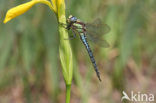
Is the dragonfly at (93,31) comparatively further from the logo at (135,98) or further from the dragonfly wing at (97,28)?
the logo at (135,98)

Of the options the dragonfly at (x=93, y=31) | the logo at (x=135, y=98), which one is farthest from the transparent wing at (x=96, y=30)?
the logo at (x=135, y=98)

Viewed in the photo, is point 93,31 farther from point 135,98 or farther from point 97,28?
point 135,98

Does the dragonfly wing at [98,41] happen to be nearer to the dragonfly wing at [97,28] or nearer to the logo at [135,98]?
the dragonfly wing at [97,28]

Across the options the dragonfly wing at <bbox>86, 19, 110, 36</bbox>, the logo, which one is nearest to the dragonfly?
the dragonfly wing at <bbox>86, 19, 110, 36</bbox>

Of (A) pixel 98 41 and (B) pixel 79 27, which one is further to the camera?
(A) pixel 98 41

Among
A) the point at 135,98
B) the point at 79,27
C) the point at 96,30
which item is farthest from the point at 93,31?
the point at 135,98

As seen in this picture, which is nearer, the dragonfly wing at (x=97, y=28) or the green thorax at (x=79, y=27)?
the green thorax at (x=79, y=27)

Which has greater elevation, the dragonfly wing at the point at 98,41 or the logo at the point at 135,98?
the dragonfly wing at the point at 98,41

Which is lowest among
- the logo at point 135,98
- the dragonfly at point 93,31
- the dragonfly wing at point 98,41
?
the logo at point 135,98

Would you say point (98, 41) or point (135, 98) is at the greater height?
point (98, 41)

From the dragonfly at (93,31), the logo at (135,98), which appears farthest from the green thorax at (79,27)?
the logo at (135,98)

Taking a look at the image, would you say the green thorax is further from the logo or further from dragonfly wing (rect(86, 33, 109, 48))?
the logo

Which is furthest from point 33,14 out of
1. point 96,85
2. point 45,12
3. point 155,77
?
point 155,77
